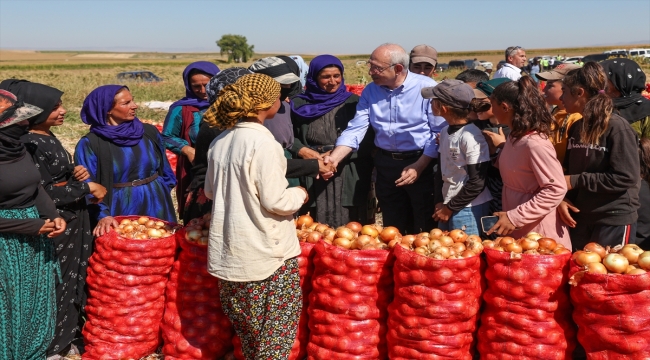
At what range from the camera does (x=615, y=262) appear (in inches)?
117

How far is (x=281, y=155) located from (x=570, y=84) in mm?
2056

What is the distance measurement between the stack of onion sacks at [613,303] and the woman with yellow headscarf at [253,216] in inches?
61.1

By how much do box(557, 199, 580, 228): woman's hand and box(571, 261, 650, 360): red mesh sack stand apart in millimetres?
826

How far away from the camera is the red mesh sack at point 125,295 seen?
12.1 ft

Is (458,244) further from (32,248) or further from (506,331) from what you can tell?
(32,248)

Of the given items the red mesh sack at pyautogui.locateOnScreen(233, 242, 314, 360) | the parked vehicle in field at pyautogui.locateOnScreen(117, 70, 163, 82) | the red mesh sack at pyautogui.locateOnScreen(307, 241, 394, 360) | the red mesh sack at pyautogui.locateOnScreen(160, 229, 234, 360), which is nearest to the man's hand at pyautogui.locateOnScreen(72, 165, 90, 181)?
the red mesh sack at pyautogui.locateOnScreen(160, 229, 234, 360)

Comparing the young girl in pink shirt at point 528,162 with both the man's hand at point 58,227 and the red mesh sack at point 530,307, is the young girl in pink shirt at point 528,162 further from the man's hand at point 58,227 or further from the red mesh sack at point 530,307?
the man's hand at point 58,227

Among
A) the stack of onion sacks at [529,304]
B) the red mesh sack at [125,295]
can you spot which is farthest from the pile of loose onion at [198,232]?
the stack of onion sacks at [529,304]

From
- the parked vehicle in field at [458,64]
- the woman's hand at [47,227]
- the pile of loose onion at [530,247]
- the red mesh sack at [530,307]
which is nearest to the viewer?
the red mesh sack at [530,307]

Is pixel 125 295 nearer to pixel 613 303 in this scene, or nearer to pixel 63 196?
pixel 63 196

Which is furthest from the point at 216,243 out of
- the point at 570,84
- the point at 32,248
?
the point at 570,84

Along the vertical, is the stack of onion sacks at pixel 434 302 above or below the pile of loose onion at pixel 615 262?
below

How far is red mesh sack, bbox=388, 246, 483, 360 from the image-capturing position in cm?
315

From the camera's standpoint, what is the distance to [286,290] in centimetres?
330
